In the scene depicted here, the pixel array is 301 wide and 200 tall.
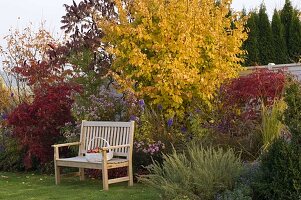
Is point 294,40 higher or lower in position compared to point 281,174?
higher

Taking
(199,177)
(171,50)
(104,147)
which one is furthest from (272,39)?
(199,177)

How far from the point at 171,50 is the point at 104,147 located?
9.50 ft

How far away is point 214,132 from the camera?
9.27 metres

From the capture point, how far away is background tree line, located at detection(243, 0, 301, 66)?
15.1 m

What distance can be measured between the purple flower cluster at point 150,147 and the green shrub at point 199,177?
211 centimetres

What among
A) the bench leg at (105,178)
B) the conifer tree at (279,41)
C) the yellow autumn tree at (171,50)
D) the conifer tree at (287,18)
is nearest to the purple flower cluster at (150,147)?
the bench leg at (105,178)

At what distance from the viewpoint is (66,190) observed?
885cm

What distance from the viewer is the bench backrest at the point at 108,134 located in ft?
30.1

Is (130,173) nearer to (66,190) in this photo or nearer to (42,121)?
(66,190)

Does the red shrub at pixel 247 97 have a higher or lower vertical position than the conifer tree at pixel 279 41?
lower

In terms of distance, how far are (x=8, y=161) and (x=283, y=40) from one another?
7732 millimetres

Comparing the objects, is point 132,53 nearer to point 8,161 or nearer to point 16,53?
point 8,161

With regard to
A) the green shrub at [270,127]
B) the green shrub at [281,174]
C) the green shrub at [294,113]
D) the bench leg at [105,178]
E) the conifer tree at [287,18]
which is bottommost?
the bench leg at [105,178]

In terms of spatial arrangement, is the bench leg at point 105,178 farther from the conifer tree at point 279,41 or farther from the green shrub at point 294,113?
the conifer tree at point 279,41
